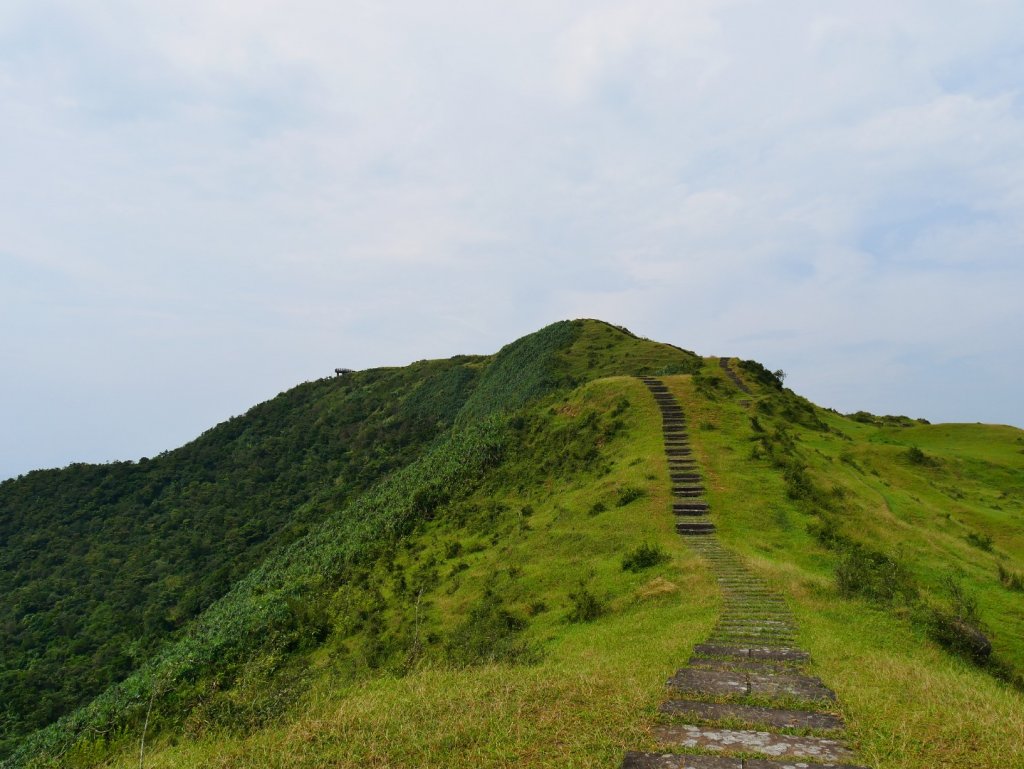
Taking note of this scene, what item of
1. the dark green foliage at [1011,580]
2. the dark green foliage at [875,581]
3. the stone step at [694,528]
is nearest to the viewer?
the dark green foliage at [875,581]

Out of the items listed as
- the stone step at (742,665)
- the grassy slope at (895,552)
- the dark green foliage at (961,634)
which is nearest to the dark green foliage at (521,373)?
the grassy slope at (895,552)

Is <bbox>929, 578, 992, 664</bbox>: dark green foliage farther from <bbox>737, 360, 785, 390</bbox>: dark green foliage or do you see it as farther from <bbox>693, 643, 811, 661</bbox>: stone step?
<bbox>737, 360, 785, 390</bbox>: dark green foliage

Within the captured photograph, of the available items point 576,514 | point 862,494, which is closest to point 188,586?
point 576,514

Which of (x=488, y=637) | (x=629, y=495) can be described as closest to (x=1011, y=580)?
(x=629, y=495)

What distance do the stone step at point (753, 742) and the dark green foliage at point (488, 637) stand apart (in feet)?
17.5

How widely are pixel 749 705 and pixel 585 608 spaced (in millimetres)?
7864

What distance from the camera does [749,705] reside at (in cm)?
838

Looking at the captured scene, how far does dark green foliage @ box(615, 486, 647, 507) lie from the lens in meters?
24.2

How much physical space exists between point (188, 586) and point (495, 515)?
33.6m

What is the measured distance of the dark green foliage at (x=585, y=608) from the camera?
15727 millimetres

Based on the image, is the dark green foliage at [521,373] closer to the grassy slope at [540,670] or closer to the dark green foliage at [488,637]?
the grassy slope at [540,670]

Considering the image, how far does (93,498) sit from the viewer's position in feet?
231

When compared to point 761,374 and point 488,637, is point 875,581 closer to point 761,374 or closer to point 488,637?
point 488,637

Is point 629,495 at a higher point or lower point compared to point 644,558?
higher
